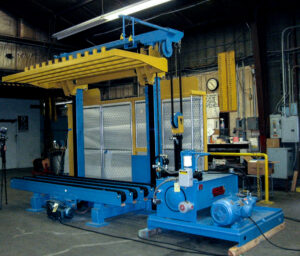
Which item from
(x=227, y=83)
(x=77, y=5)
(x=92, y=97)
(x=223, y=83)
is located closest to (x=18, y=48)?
(x=77, y=5)

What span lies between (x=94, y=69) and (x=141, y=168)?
80.2 inches

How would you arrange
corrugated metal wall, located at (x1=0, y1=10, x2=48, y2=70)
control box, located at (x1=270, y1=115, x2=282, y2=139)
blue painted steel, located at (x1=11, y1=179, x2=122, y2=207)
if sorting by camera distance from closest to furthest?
blue painted steel, located at (x1=11, y1=179, x2=122, y2=207), control box, located at (x1=270, y1=115, x2=282, y2=139), corrugated metal wall, located at (x1=0, y1=10, x2=48, y2=70)

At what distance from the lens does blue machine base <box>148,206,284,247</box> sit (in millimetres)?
3701

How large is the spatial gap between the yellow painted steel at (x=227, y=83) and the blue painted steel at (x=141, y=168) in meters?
4.63

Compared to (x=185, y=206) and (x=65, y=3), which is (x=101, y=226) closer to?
(x=185, y=206)

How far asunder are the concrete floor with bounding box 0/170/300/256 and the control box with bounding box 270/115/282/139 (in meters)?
3.30

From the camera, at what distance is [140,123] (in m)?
6.78

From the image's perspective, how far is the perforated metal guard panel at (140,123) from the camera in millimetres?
6711

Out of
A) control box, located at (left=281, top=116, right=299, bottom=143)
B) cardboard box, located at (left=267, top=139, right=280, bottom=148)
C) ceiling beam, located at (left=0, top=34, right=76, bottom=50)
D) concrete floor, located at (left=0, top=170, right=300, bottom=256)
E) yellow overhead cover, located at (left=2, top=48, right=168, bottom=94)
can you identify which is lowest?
concrete floor, located at (left=0, top=170, right=300, bottom=256)

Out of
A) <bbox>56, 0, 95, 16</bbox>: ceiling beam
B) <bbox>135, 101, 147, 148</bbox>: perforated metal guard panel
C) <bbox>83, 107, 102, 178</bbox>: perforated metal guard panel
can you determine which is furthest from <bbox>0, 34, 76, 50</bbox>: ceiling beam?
<bbox>135, 101, 147, 148</bbox>: perforated metal guard panel

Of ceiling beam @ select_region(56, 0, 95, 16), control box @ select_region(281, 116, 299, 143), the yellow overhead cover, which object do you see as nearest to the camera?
the yellow overhead cover

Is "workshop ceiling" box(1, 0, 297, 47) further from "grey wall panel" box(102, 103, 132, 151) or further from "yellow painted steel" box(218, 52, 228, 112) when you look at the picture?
"grey wall panel" box(102, 103, 132, 151)

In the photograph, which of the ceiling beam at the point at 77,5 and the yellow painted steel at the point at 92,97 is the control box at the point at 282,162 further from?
the ceiling beam at the point at 77,5

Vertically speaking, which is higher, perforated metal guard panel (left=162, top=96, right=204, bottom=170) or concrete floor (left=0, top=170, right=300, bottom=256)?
perforated metal guard panel (left=162, top=96, right=204, bottom=170)
